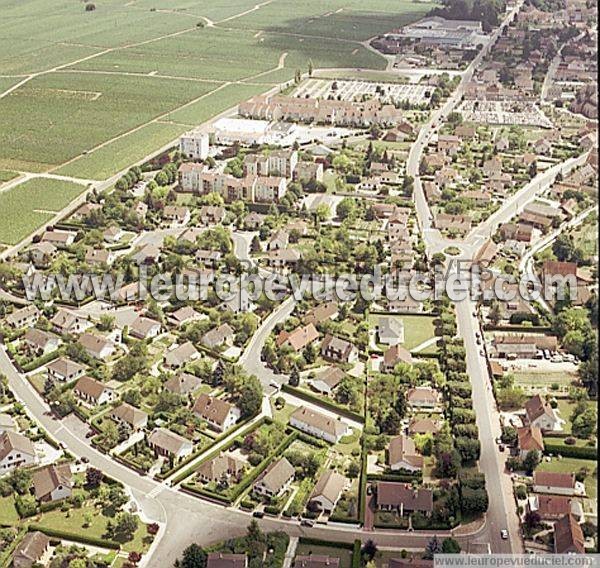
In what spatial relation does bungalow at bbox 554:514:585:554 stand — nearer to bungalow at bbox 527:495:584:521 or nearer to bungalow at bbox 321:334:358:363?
bungalow at bbox 527:495:584:521

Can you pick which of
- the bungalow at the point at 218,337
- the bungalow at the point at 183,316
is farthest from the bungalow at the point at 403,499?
the bungalow at the point at 183,316

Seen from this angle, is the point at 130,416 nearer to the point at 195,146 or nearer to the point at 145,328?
the point at 145,328

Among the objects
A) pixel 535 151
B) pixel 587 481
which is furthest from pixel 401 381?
pixel 535 151

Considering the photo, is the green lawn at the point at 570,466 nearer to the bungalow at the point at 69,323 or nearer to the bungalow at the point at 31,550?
the bungalow at the point at 31,550

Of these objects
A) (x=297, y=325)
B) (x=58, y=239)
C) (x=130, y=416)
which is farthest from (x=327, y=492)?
(x=58, y=239)

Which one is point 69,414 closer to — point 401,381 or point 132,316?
point 132,316

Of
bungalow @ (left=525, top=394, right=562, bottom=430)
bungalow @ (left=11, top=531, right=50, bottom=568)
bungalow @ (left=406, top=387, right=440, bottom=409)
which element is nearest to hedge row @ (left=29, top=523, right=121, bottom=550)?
bungalow @ (left=11, top=531, right=50, bottom=568)

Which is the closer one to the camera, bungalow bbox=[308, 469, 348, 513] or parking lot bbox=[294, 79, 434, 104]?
bungalow bbox=[308, 469, 348, 513]
